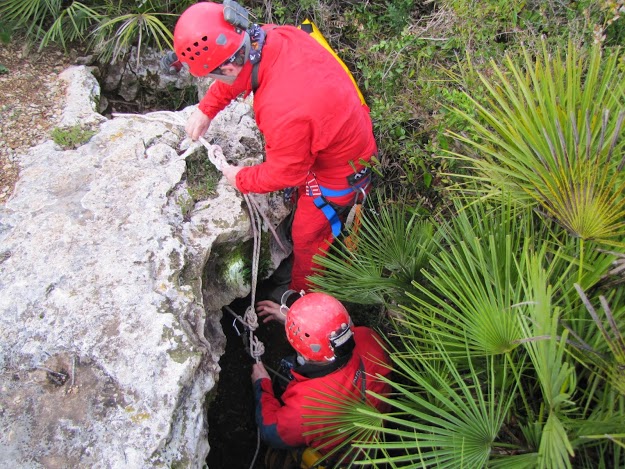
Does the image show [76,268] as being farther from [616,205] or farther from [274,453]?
[616,205]

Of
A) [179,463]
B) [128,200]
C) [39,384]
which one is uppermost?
[128,200]

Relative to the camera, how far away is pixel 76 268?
2.38 m

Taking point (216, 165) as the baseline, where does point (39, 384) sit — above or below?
below

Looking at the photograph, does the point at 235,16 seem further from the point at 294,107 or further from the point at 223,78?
the point at 294,107

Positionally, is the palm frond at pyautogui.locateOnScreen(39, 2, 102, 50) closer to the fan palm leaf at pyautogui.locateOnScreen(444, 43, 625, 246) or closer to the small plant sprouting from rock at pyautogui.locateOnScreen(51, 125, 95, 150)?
the small plant sprouting from rock at pyautogui.locateOnScreen(51, 125, 95, 150)

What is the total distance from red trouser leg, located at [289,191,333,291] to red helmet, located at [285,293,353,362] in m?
0.74

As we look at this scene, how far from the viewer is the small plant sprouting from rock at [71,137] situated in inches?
115

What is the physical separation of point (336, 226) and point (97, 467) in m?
2.04

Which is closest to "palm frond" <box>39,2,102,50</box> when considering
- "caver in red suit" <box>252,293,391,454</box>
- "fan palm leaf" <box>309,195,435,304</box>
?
"fan palm leaf" <box>309,195,435,304</box>

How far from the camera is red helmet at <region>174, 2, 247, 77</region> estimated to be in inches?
94.5

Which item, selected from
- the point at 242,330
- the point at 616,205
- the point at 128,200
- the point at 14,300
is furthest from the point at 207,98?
the point at 616,205

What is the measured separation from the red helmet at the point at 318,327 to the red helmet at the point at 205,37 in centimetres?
139

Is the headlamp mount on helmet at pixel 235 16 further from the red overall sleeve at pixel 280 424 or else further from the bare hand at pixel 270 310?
the red overall sleeve at pixel 280 424

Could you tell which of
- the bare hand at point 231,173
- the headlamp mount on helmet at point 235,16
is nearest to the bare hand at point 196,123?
Result: the bare hand at point 231,173
